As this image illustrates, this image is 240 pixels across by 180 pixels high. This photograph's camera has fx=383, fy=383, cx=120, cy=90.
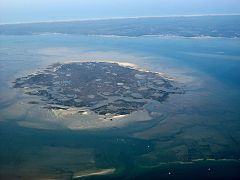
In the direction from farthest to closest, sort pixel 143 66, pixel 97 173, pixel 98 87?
1. pixel 143 66
2. pixel 98 87
3. pixel 97 173

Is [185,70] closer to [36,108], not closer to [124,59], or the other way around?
[124,59]

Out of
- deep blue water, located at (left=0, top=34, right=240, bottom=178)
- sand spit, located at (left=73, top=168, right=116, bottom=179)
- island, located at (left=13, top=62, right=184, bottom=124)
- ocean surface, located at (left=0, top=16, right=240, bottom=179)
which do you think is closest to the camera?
sand spit, located at (left=73, top=168, right=116, bottom=179)

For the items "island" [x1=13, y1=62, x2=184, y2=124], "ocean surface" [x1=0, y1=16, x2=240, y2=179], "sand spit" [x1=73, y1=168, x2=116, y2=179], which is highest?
"island" [x1=13, y1=62, x2=184, y2=124]

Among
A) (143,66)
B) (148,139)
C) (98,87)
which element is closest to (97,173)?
(148,139)

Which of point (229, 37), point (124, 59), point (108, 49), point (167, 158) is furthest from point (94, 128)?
point (229, 37)

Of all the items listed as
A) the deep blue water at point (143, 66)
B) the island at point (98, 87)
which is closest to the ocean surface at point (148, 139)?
the deep blue water at point (143, 66)

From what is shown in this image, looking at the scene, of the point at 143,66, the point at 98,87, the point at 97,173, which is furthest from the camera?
the point at 143,66

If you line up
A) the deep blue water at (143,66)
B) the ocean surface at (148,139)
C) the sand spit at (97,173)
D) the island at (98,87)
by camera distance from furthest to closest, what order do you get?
the island at (98,87) → the deep blue water at (143,66) → the ocean surface at (148,139) → the sand spit at (97,173)

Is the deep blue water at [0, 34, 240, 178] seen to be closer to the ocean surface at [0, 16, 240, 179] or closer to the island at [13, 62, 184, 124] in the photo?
the ocean surface at [0, 16, 240, 179]

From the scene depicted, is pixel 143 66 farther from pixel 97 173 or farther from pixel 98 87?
pixel 97 173

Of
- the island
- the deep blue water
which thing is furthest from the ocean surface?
the island

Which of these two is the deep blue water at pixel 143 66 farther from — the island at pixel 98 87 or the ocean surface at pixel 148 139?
the island at pixel 98 87
